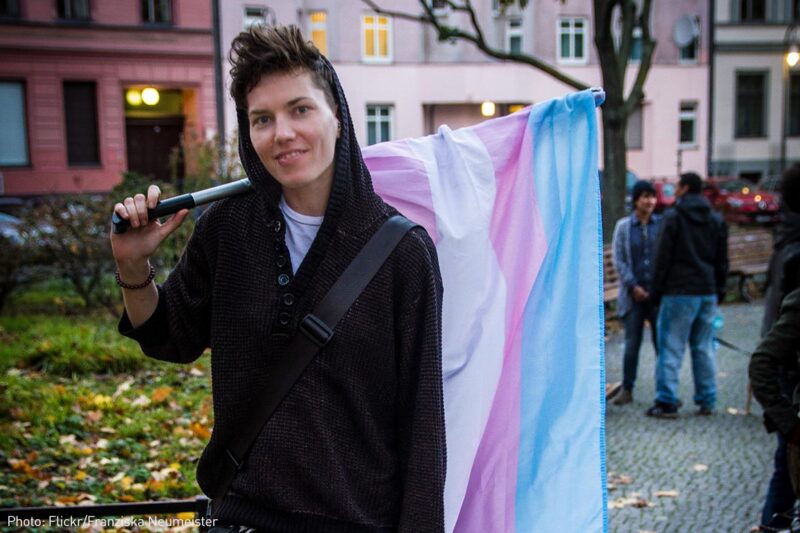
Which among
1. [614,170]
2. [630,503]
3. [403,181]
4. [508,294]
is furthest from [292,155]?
[614,170]

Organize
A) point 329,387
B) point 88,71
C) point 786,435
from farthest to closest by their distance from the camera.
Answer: point 88,71 < point 786,435 < point 329,387

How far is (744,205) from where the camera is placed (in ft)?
81.1

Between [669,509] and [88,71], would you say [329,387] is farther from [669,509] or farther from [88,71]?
[88,71]

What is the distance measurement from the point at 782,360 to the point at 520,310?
1585 mm

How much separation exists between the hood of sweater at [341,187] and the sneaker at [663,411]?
6.01 m

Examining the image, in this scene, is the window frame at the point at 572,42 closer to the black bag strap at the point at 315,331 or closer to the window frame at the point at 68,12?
the window frame at the point at 68,12

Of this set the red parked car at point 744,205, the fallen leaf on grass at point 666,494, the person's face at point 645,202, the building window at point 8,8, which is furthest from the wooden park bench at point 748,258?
Answer: the building window at point 8,8

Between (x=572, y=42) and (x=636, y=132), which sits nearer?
(x=572, y=42)

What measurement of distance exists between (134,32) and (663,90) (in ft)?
69.3

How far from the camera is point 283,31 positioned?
210 cm

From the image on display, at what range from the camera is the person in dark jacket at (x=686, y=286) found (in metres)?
7.51

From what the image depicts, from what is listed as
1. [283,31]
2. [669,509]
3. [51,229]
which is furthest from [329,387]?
[51,229]

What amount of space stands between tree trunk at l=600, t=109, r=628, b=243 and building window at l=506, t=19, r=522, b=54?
22033 mm

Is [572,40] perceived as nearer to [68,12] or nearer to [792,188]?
[68,12]
